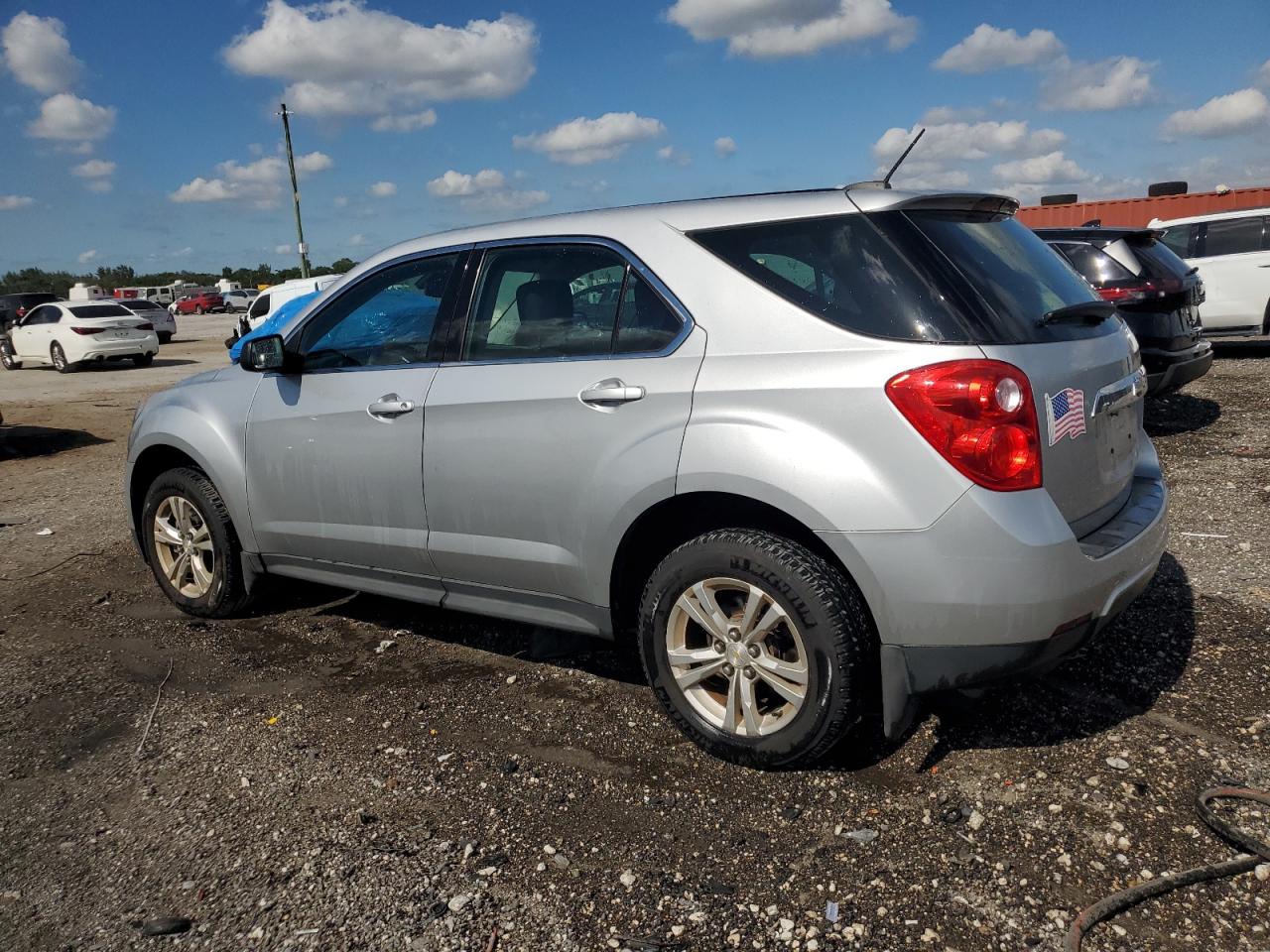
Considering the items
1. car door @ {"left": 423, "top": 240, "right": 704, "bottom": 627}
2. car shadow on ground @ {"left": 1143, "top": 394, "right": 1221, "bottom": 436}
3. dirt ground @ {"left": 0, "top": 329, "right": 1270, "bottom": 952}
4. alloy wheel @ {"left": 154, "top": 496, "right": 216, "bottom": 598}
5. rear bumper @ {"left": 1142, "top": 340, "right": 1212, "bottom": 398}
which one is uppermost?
car door @ {"left": 423, "top": 240, "right": 704, "bottom": 627}

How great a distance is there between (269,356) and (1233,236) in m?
12.3

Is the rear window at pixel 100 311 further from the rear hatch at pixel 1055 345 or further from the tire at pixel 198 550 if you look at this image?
the rear hatch at pixel 1055 345

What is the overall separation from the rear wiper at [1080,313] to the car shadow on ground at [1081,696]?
1020 millimetres

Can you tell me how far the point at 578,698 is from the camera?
3801 mm

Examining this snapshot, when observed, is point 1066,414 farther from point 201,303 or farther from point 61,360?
point 201,303

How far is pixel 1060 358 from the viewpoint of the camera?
2.87m

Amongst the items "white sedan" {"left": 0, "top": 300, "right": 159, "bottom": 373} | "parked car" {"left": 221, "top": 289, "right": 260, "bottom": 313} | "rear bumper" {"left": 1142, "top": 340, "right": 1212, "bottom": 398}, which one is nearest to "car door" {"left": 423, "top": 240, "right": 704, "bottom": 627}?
"rear bumper" {"left": 1142, "top": 340, "right": 1212, "bottom": 398}

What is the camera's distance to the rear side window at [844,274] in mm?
2789

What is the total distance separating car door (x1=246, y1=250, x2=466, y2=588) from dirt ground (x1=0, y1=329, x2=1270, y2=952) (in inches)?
22.2

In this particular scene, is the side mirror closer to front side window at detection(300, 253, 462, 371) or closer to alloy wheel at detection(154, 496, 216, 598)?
front side window at detection(300, 253, 462, 371)

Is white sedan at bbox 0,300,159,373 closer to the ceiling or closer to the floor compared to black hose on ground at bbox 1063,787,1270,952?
closer to the ceiling

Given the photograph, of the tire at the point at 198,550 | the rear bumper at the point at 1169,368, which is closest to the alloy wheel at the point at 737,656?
the tire at the point at 198,550

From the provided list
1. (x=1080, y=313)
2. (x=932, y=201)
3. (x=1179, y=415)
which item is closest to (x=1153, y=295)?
(x=1179, y=415)

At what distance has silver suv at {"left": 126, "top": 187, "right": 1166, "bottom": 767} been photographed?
2703 mm
